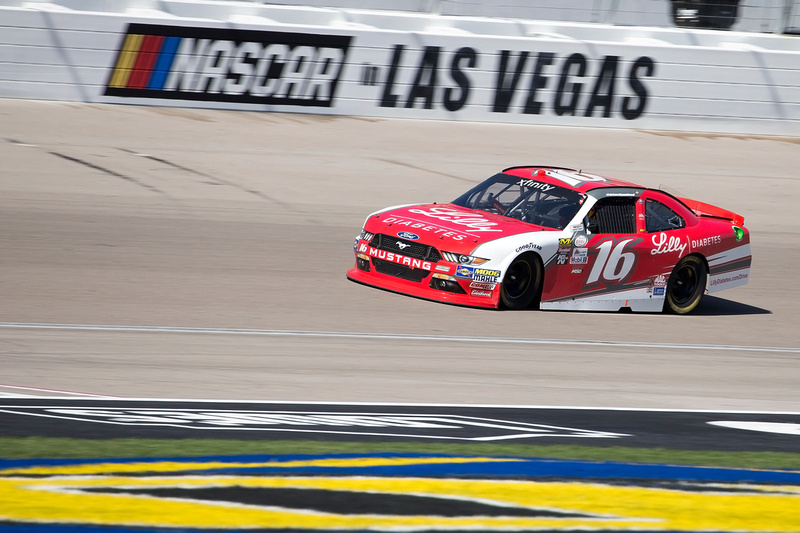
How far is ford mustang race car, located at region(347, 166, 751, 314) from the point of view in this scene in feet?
34.0

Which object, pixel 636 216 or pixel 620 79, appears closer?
pixel 636 216

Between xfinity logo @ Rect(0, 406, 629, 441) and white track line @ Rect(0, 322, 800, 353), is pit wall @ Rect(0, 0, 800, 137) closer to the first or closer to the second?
white track line @ Rect(0, 322, 800, 353)

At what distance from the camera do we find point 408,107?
19766 millimetres

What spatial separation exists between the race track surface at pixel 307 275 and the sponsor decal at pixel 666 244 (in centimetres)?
67

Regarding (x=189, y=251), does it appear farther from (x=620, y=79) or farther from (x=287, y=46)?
(x=620, y=79)

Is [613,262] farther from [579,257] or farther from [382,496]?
[382,496]

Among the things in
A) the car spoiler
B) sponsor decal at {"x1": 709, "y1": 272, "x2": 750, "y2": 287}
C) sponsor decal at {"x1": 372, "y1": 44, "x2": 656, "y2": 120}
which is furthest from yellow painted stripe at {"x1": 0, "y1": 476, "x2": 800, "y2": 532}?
sponsor decal at {"x1": 372, "y1": 44, "x2": 656, "y2": 120}

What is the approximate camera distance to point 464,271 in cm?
1027

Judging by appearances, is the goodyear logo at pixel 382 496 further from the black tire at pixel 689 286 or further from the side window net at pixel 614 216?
the black tire at pixel 689 286

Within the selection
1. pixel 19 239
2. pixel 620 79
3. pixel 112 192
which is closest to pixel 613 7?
pixel 620 79

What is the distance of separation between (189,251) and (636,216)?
468 centimetres

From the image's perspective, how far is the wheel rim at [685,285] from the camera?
38.6 feet

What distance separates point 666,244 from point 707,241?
630 millimetres

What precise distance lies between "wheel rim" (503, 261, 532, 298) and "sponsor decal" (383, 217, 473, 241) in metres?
0.52
